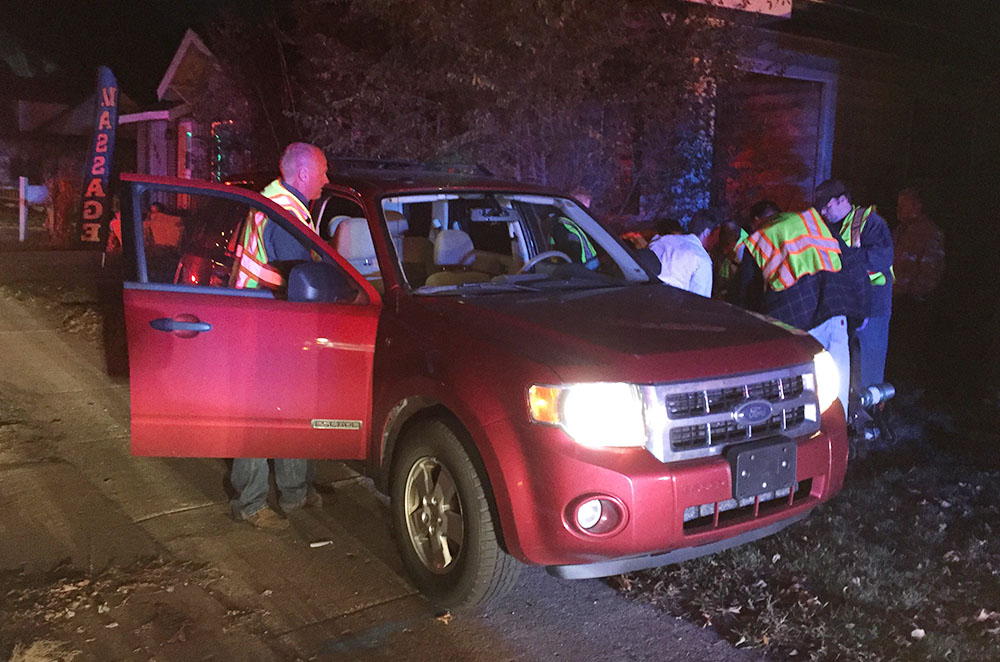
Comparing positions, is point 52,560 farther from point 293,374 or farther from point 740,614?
point 740,614

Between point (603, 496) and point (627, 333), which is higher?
point (627, 333)

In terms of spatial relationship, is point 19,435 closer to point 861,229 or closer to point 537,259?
point 537,259

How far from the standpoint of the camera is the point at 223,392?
4.32 meters

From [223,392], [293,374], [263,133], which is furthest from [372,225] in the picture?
[263,133]

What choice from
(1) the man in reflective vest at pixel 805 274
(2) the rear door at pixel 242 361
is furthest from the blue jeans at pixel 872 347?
(2) the rear door at pixel 242 361

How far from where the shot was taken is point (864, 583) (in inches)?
160

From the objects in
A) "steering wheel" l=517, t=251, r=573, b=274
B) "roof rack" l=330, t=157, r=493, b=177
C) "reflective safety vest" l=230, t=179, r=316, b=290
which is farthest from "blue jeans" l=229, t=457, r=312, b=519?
"roof rack" l=330, t=157, r=493, b=177

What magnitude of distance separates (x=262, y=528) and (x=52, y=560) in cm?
102

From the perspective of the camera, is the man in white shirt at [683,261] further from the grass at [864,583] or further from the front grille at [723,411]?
the front grille at [723,411]

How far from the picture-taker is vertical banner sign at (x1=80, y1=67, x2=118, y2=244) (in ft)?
58.5

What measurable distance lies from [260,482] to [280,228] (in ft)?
4.58

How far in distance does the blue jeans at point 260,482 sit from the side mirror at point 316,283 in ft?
3.77

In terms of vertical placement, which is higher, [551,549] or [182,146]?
[182,146]

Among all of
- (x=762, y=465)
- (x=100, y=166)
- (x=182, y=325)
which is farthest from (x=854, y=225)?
(x=100, y=166)
